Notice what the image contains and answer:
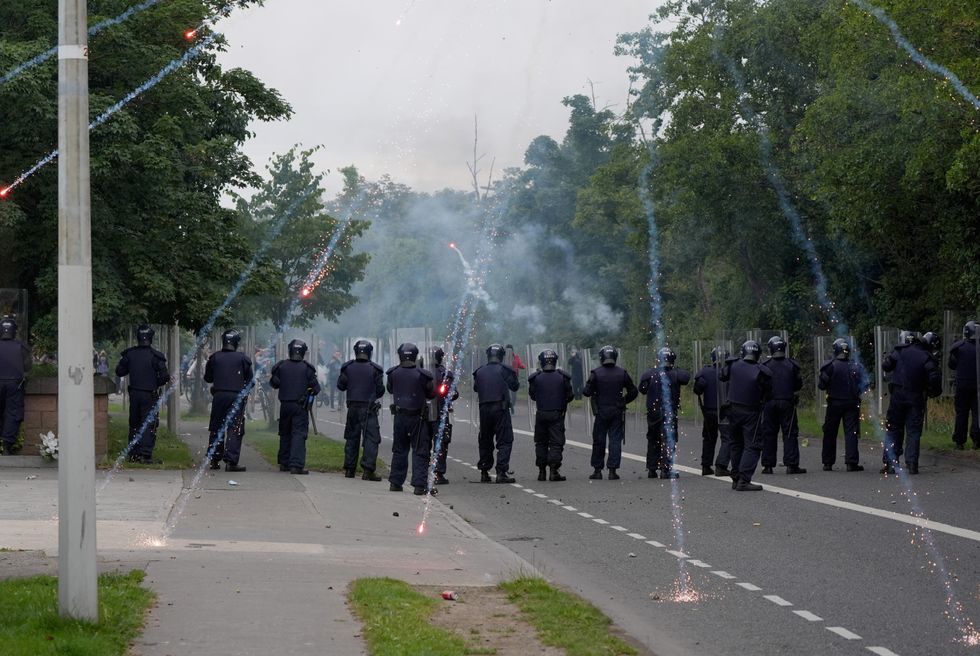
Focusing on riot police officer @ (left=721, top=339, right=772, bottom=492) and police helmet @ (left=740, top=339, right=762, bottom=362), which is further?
police helmet @ (left=740, top=339, right=762, bottom=362)

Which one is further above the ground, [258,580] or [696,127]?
[696,127]

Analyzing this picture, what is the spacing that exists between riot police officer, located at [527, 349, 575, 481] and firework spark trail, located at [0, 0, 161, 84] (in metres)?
7.78

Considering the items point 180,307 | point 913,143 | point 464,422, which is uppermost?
point 913,143

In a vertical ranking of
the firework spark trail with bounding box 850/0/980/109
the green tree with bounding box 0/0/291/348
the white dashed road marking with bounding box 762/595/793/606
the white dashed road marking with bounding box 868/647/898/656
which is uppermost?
the firework spark trail with bounding box 850/0/980/109

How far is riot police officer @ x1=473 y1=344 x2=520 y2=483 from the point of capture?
21.8 metres

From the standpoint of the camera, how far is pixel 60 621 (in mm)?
8234

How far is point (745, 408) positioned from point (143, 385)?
8351mm

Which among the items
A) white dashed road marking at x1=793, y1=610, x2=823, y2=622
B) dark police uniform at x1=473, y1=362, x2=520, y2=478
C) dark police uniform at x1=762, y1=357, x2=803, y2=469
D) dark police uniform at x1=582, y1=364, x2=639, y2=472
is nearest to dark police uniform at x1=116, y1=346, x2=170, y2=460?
dark police uniform at x1=473, y1=362, x2=520, y2=478

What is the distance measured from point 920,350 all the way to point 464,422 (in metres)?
21.3

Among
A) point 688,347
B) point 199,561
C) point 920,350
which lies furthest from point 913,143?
point 688,347

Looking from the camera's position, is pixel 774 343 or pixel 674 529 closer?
pixel 674 529

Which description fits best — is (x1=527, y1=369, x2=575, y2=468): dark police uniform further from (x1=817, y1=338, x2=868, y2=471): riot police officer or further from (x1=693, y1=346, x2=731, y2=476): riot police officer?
(x1=817, y1=338, x2=868, y2=471): riot police officer

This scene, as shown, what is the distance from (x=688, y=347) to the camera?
5334cm

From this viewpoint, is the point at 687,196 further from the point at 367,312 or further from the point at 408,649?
the point at 367,312
